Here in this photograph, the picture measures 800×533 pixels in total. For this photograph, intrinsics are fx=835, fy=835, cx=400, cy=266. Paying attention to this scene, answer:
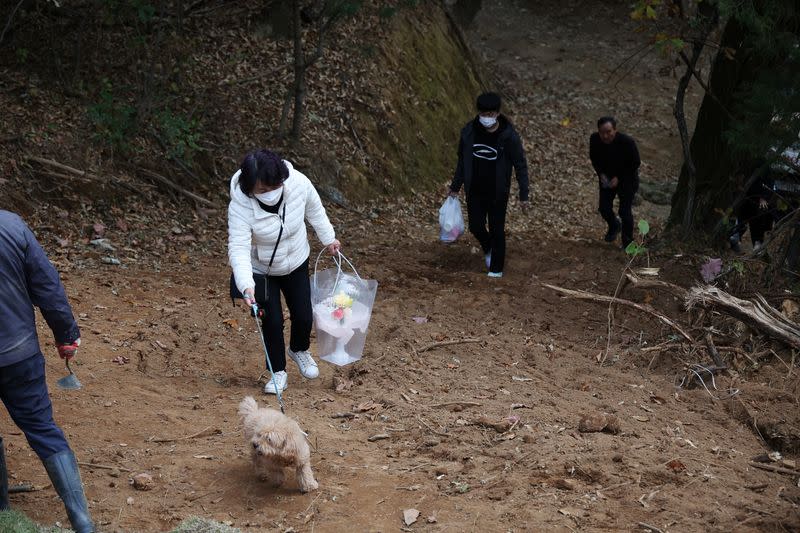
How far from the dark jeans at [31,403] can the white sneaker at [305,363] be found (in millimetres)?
2393

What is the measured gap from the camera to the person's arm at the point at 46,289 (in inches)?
154

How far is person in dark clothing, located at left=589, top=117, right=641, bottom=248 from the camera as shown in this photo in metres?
9.21

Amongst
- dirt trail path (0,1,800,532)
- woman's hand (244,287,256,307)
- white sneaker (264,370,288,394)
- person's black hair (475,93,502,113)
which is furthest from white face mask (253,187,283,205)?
person's black hair (475,93,502,113)

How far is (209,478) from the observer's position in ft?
15.5

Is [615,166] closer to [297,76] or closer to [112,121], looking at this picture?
[297,76]

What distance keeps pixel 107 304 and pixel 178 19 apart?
15.8ft

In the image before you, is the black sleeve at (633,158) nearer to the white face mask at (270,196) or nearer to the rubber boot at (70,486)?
the white face mask at (270,196)

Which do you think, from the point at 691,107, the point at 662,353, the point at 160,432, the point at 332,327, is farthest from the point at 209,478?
the point at 691,107

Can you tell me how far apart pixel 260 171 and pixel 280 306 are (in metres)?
1.07

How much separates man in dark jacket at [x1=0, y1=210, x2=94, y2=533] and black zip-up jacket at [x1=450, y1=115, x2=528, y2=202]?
5028mm

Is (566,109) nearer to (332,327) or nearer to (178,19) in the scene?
(178,19)

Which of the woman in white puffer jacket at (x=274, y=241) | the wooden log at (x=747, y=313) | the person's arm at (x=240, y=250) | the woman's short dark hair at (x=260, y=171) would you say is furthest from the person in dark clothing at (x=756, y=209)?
the person's arm at (x=240, y=250)

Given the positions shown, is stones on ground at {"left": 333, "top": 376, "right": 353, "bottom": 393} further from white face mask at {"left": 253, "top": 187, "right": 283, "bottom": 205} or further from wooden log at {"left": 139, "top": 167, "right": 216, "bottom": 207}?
wooden log at {"left": 139, "top": 167, "right": 216, "bottom": 207}

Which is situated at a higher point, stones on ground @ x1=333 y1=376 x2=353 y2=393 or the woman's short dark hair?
the woman's short dark hair
